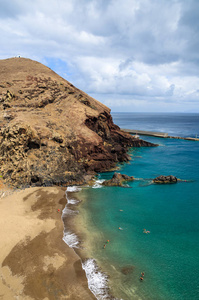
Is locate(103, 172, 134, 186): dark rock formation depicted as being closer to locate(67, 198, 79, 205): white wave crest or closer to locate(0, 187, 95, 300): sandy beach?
locate(67, 198, 79, 205): white wave crest

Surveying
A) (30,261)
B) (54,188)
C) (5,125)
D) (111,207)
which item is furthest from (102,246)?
(5,125)

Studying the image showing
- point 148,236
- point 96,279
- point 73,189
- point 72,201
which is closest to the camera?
point 96,279

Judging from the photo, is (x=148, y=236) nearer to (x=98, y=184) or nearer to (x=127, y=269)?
(x=127, y=269)

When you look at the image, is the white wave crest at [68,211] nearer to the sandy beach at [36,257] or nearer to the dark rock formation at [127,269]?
the sandy beach at [36,257]

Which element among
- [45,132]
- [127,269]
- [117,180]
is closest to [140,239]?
[127,269]

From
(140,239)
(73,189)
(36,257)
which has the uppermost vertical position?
(73,189)

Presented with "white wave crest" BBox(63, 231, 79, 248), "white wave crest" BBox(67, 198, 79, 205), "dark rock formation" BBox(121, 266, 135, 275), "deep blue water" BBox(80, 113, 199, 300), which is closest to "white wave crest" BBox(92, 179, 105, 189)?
"deep blue water" BBox(80, 113, 199, 300)
